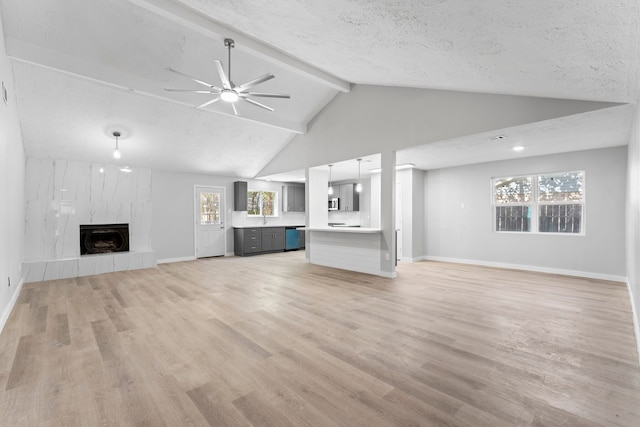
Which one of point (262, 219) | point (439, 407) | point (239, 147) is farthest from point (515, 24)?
point (262, 219)

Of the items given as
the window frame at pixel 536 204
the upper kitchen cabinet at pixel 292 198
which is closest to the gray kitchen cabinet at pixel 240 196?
the upper kitchen cabinet at pixel 292 198

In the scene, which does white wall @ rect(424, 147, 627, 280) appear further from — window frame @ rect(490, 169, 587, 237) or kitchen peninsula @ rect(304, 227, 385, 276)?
kitchen peninsula @ rect(304, 227, 385, 276)

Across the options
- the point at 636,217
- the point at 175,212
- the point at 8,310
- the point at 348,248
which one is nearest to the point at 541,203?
the point at 636,217

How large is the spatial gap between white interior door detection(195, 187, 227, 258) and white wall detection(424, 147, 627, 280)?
5829 millimetres

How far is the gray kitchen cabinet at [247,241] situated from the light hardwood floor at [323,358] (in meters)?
3.94

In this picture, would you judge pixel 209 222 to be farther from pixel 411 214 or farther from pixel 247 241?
pixel 411 214

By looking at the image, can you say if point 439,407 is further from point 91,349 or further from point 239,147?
point 239,147

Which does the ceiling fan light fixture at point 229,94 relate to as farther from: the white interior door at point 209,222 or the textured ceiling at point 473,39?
the white interior door at point 209,222

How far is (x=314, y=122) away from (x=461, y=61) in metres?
4.32

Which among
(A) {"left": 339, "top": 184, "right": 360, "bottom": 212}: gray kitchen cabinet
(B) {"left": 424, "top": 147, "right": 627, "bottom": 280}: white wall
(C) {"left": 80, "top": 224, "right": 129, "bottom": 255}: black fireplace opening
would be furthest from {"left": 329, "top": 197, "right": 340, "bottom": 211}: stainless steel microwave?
(C) {"left": 80, "top": 224, "right": 129, "bottom": 255}: black fireplace opening

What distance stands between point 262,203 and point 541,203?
7474mm

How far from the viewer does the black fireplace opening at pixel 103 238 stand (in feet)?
21.1

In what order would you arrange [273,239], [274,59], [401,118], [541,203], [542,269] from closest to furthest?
[274,59]
[401,118]
[542,269]
[541,203]
[273,239]

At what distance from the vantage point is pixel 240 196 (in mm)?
8703
